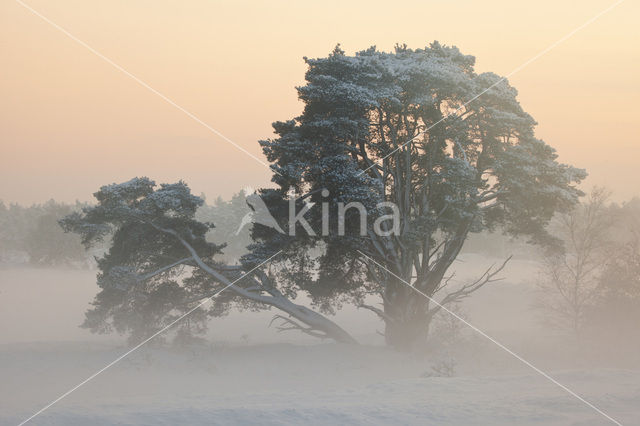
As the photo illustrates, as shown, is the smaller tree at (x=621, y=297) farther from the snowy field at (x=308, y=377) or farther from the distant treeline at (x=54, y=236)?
the distant treeline at (x=54, y=236)

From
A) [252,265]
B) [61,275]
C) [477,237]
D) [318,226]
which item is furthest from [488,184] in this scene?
[477,237]

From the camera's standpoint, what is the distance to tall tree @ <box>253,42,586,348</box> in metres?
20.1

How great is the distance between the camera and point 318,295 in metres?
22.6

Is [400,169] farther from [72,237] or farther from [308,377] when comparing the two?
[72,237]

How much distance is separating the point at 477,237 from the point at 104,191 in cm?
6929

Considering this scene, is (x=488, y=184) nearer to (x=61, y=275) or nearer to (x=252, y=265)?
(x=252, y=265)

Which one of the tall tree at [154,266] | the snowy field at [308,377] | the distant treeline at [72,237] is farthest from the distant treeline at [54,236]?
the tall tree at [154,266]

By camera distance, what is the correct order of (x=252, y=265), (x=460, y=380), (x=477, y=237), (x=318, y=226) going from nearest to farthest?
(x=460, y=380), (x=318, y=226), (x=252, y=265), (x=477, y=237)

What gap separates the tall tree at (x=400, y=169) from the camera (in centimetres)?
2011

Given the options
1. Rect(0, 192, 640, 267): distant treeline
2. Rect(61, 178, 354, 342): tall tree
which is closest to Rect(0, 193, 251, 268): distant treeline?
Rect(0, 192, 640, 267): distant treeline

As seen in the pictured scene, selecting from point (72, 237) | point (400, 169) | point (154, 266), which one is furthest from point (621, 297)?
point (72, 237)

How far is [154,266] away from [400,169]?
11.2 m

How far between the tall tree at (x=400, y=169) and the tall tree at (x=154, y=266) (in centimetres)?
244

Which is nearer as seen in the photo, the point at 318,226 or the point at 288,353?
the point at 318,226
